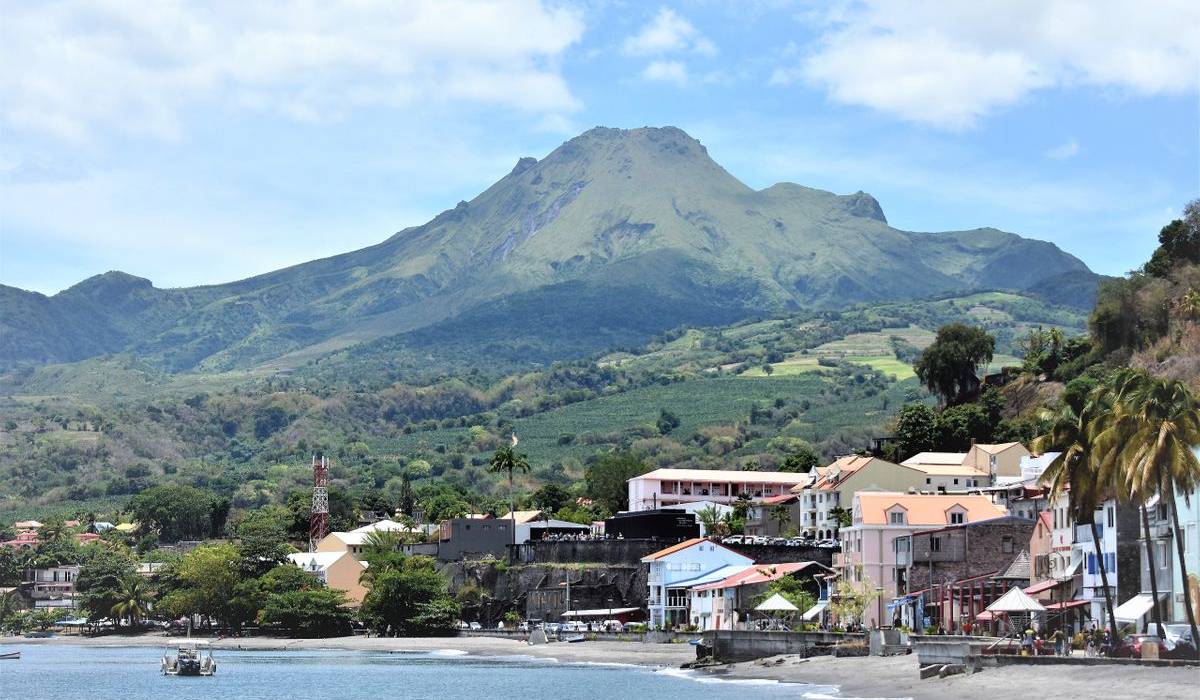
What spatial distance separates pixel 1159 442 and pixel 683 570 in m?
68.1

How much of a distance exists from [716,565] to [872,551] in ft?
70.0

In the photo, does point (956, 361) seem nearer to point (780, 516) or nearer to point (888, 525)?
point (780, 516)

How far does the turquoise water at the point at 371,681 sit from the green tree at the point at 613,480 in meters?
66.2

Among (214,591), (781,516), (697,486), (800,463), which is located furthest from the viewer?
(800,463)

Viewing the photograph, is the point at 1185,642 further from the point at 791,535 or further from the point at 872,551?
the point at 791,535

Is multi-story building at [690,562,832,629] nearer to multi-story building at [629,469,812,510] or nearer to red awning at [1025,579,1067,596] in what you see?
red awning at [1025,579,1067,596]

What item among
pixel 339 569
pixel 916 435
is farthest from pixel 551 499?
pixel 916 435

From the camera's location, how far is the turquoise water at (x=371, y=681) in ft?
260

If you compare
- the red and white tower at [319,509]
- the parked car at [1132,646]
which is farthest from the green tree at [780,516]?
the parked car at [1132,646]

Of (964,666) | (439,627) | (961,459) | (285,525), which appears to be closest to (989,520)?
(964,666)

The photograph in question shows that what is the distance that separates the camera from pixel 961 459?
460ft

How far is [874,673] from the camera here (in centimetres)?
7156

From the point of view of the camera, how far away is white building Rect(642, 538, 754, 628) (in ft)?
399

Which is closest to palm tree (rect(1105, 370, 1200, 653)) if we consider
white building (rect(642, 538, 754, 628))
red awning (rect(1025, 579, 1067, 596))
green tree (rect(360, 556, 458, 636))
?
red awning (rect(1025, 579, 1067, 596))
